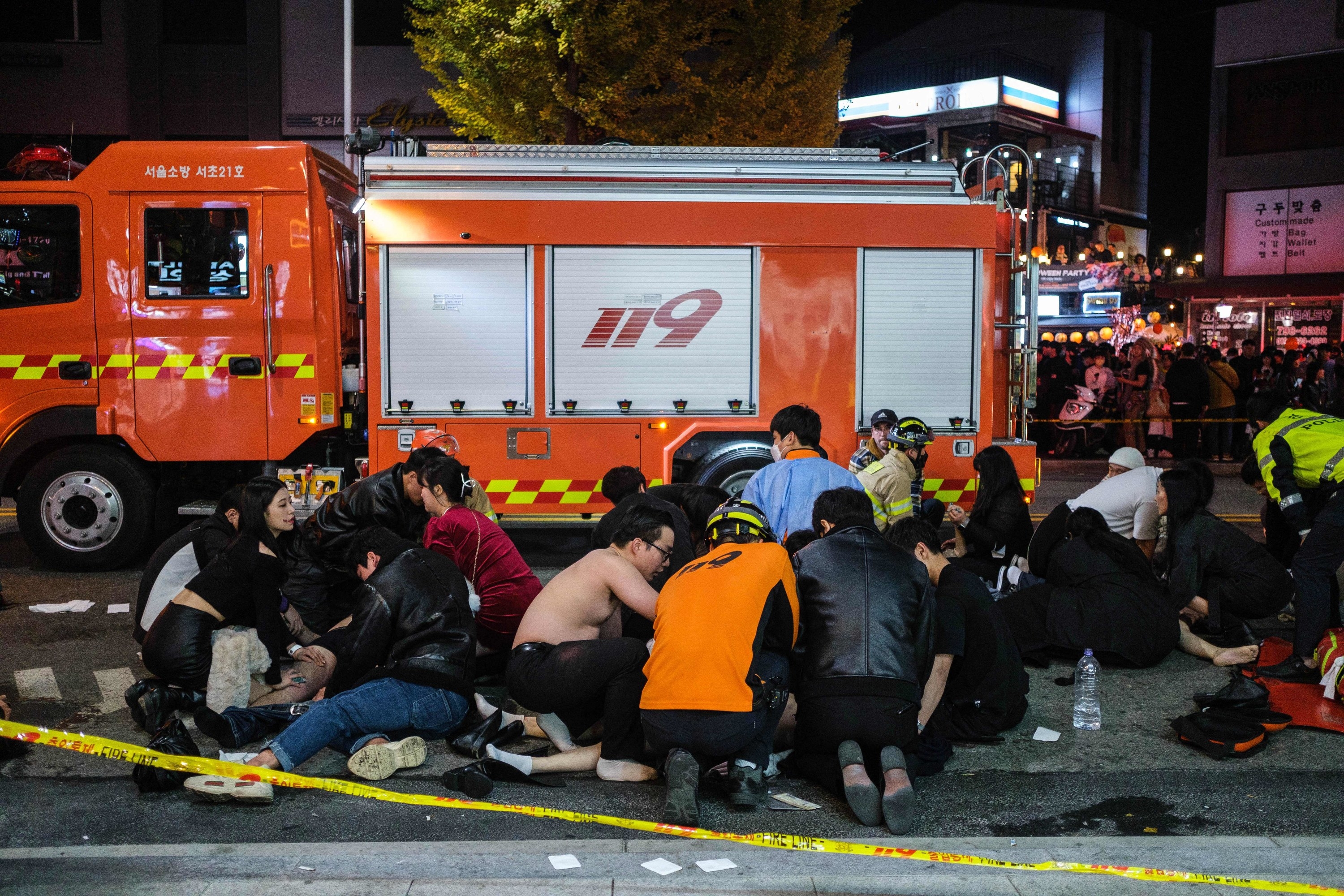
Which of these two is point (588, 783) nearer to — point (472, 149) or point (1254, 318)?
point (472, 149)

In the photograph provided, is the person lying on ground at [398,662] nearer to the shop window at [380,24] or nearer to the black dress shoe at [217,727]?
the black dress shoe at [217,727]

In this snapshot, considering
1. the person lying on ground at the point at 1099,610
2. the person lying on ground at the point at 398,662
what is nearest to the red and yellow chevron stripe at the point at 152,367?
the person lying on ground at the point at 398,662

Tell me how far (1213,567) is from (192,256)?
25.2ft

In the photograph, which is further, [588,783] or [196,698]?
[196,698]

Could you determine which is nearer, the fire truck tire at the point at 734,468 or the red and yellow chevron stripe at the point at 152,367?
the red and yellow chevron stripe at the point at 152,367

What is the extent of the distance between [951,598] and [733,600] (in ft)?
3.89

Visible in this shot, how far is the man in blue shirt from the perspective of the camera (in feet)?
20.7

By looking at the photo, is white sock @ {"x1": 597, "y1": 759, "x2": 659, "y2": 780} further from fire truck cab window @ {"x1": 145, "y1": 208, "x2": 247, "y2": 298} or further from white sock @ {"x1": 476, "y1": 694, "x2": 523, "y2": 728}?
fire truck cab window @ {"x1": 145, "y1": 208, "x2": 247, "y2": 298}

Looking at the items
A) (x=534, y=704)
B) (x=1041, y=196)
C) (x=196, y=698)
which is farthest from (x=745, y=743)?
(x=1041, y=196)

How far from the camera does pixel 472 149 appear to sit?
30.2ft

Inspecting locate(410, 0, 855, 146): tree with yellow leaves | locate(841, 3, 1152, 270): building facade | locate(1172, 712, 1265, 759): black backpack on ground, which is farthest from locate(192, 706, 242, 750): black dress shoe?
locate(841, 3, 1152, 270): building facade

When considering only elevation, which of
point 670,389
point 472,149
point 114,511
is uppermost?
point 472,149

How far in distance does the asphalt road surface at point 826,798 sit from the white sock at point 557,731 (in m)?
0.20

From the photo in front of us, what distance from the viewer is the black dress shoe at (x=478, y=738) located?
5.04 m
